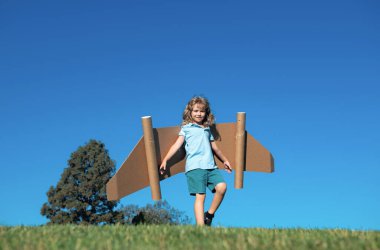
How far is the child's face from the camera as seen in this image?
839cm

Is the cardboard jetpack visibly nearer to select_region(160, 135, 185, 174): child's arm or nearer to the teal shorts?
select_region(160, 135, 185, 174): child's arm

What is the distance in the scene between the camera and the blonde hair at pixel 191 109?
27.9 feet

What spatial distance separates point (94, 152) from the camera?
2917cm

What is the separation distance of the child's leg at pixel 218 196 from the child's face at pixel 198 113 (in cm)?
126

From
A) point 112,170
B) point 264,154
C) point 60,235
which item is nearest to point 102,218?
point 112,170

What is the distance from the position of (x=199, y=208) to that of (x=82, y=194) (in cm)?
2119

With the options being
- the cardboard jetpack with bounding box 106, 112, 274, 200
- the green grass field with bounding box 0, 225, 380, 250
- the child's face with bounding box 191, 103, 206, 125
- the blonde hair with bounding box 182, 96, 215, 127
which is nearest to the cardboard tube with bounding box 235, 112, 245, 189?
the cardboard jetpack with bounding box 106, 112, 274, 200

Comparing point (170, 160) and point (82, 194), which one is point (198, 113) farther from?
point (82, 194)

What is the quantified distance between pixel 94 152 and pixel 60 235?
24232 millimetres

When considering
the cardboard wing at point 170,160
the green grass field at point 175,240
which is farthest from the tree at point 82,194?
the green grass field at point 175,240

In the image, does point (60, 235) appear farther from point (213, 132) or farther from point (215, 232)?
point (213, 132)

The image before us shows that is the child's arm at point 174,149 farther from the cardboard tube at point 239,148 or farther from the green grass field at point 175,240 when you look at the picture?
the green grass field at point 175,240

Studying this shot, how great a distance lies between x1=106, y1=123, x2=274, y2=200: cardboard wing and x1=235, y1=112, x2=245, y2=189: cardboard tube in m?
0.09

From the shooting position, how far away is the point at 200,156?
806cm
